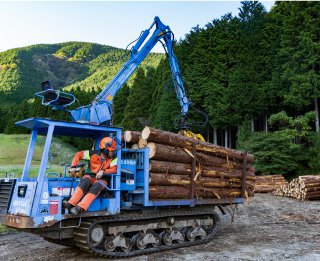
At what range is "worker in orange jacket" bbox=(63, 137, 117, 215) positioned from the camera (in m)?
7.55

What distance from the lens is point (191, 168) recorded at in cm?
973

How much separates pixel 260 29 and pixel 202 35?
599 centimetres

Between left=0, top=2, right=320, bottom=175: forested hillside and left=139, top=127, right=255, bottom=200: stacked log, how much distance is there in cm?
845

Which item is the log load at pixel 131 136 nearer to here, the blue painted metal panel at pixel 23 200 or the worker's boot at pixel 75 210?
the worker's boot at pixel 75 210

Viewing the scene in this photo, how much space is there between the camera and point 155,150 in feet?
28.6

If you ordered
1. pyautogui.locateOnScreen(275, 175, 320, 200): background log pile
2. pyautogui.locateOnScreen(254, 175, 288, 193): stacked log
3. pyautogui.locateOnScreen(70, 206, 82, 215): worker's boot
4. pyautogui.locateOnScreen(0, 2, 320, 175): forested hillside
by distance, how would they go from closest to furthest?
pyautogui.locateOnScreen(70, 206, 82, 215): worker's boot, pyautogui.locateOnScreen(275, 175, 320, 200): background log pile, pyautogui.locateOnScreen(254, 175, 288, 193): stacked log, pyautogui.locateOnScreen(0, 2, 320, 175): forested hillside

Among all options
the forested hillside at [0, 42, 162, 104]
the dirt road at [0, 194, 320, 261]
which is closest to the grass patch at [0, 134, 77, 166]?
the dirt road at [0, 194, 320, 261]

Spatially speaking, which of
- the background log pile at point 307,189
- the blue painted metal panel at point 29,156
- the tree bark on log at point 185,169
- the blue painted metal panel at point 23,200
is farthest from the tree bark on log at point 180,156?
the background log pile at point 307,189

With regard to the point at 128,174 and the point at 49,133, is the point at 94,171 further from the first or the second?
the point at 49,133

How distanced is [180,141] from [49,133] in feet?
11.0

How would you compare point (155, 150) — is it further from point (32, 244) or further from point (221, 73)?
point (221, 73)

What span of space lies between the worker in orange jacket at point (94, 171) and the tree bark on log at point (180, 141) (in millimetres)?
873

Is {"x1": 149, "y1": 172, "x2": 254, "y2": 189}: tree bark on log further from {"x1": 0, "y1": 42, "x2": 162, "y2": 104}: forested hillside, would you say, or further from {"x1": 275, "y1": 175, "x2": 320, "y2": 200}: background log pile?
{"x1": 0, "y1": 42, "x2": 162, "y2": 104}: forested hillside

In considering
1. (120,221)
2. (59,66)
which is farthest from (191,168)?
(59,66)
